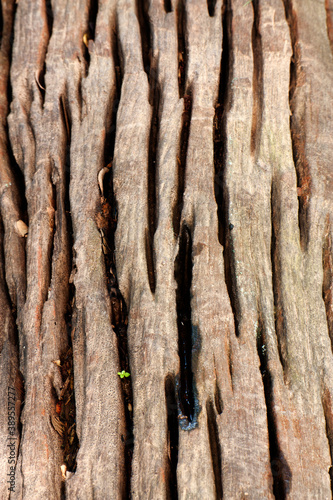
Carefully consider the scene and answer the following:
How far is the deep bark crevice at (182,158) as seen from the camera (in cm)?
329

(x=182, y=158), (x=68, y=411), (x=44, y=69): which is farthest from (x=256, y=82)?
(x=68, y=411)

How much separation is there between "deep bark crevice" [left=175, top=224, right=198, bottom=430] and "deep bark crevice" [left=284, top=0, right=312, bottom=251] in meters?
0.88

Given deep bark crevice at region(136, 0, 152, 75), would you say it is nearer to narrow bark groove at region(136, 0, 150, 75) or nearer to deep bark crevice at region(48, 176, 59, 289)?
narrow bark groove at region(136, 0, 150, 75)

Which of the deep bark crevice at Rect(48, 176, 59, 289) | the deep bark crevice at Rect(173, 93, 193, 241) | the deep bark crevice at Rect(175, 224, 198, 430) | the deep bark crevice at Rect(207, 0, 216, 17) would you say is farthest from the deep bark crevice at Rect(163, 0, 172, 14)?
the deep bark crevice at Rect(175, 224, 198, 430)

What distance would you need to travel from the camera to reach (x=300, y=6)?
13.3 feet

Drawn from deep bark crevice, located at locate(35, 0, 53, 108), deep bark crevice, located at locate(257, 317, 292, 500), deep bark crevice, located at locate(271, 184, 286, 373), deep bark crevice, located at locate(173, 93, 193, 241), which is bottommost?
deep bark crevice, located at locate(257, 317, 292, 500)

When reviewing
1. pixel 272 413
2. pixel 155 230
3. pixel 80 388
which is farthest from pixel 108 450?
pixel 155 230

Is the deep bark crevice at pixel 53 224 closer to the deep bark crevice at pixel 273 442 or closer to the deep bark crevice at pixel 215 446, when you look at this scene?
the deep bark crevice at pixel 215 446

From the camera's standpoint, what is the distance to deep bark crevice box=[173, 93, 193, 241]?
3291 mm

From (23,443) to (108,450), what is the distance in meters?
0.61

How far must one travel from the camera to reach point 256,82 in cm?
374

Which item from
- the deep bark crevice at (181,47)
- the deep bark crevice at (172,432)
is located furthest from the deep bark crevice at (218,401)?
the deep bark crevice at (181,47)

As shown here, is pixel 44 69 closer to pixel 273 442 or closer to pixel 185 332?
pixel 185 332

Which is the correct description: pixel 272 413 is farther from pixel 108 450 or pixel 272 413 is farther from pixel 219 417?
pixel 108 450
